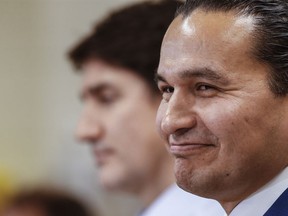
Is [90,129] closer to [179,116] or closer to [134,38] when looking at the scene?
[134,38]

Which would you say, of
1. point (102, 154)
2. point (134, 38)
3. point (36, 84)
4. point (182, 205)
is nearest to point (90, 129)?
point (102, 154)

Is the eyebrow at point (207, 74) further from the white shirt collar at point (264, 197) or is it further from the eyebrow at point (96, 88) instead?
the eyebrow at point (96, 88)

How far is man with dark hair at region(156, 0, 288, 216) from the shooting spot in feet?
2.99

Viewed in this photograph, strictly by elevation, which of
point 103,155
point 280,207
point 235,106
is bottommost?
point 103,155

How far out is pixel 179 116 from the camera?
3.05ft

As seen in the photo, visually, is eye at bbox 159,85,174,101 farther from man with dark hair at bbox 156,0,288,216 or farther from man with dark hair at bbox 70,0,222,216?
man with dark hair at bbox 70,0,222,216

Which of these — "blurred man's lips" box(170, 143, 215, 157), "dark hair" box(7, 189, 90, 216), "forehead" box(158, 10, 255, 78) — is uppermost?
"forehead" box(158, 10, 255, 78)

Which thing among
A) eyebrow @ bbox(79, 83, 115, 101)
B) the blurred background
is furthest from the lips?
the blurred background

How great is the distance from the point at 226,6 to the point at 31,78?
2415 mm

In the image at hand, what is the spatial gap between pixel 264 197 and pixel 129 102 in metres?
0.80

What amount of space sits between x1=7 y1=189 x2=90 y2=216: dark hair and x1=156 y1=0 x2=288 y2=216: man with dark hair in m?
1.26

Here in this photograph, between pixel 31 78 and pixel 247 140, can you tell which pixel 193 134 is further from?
pixel 31 78

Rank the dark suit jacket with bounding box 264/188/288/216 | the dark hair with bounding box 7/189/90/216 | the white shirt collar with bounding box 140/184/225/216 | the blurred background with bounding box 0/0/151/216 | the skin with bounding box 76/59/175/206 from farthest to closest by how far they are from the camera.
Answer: the blurred background with bounding box 0/0/151/216, the dark hair with bounding box 7/189/90/216, the skin with bounding box 76/59/175/206, the white shirt collar with bounding box 140/184/225/216, the dark suit jacket with bounding box 264/188/288/216

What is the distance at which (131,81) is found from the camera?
1709mm
